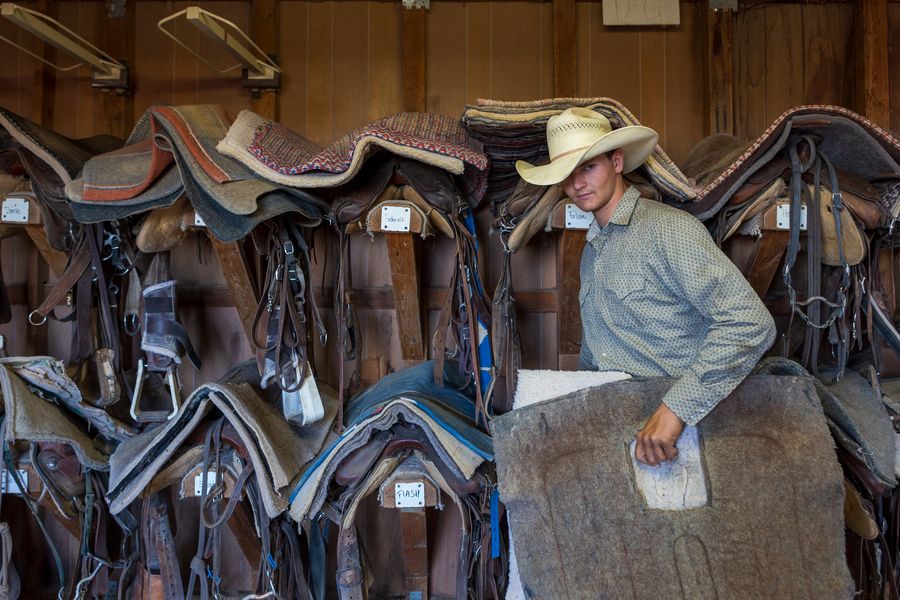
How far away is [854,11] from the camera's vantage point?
8.52 ft

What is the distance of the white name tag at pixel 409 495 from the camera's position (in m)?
1.91

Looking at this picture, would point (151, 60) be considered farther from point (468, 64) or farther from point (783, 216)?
point (783, 216)

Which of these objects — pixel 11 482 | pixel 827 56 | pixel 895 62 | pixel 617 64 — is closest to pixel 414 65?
pixel 617 64

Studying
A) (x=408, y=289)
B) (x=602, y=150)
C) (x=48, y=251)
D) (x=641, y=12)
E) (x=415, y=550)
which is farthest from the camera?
(x=641, y=12)

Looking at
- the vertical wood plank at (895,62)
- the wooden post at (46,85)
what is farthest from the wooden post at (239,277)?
the vertical wood plank at (895,62)

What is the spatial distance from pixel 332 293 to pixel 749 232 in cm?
134

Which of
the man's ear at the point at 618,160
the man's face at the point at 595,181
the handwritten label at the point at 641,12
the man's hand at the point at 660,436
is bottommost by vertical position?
the man's hand at the point at 660,436

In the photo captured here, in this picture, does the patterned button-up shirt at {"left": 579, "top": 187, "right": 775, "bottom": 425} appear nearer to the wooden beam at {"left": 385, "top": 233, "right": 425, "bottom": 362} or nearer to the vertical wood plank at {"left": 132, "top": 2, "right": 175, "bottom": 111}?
the wooden beam at {"left": 385, "top": 233, "right": 425, "bottom": 362}

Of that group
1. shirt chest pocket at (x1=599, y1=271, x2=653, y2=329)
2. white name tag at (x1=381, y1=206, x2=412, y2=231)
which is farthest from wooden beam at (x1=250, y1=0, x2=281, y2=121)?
shirt chest pocket at (x1=599, y1=271, x2=653, y2=329)

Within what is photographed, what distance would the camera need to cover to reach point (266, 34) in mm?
2645

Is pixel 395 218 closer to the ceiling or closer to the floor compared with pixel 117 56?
closer to the floor

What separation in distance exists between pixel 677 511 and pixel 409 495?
722 millimetres

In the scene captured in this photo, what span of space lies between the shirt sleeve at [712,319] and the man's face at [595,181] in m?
0.20

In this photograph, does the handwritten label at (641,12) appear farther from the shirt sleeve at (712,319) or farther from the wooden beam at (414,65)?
the shirt sleeve at (712,319)
